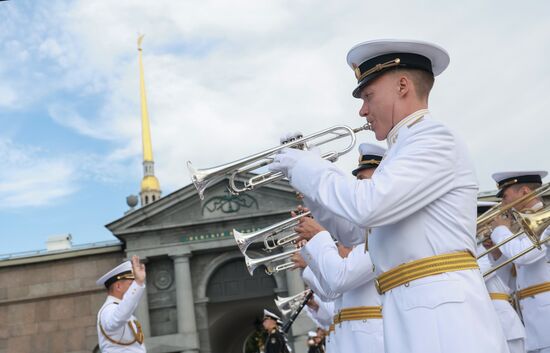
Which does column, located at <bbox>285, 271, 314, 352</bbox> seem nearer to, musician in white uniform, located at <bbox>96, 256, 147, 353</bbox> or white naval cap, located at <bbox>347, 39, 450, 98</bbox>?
musician in white uniform, located at <bbox>96, 256, 147, 353</bbox>

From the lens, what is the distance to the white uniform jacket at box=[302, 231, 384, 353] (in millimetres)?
4168

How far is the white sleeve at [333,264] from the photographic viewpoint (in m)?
4.15

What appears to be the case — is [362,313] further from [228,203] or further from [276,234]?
[228,203]

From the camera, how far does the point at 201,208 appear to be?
27391mm

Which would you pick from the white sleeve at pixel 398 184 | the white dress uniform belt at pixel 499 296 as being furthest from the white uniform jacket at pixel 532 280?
the white sleeve at pixel 398 184

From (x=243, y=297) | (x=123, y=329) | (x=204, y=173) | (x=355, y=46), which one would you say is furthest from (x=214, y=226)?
(x=355, y=46)

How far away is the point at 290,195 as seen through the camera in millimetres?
27047

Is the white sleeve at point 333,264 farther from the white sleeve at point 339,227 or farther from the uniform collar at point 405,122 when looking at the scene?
the uniform collar at point 405,122

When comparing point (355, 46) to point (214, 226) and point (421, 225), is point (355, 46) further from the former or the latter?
point (214, 226)

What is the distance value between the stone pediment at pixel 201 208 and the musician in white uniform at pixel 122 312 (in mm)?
18419

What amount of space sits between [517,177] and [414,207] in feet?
16.6

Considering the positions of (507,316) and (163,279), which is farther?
(163,279)

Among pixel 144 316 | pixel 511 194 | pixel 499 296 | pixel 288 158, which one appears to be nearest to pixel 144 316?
pixel 144 316

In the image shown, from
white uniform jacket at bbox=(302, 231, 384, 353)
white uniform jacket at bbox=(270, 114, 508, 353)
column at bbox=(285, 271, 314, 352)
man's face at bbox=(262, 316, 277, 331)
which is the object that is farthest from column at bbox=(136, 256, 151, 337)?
white uniform jacket at bbox=(270, 114, 508, 353)
